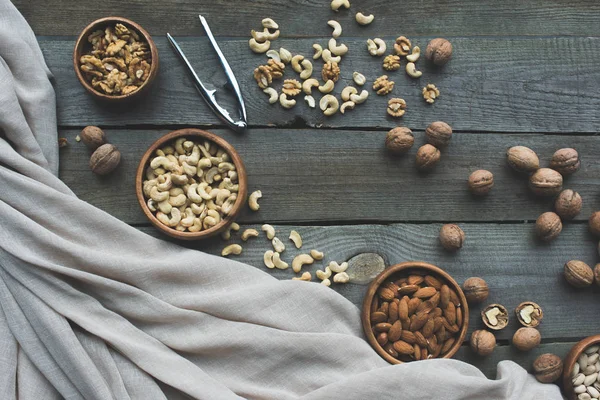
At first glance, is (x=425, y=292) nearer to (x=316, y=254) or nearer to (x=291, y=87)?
(x=316, y=254)

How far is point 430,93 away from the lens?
1354 mm

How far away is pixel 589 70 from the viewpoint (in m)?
1.39

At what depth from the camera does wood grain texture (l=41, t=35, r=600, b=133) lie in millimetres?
1324

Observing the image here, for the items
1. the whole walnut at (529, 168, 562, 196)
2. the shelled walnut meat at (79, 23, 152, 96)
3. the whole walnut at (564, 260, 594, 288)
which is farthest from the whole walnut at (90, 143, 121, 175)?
the whole walnut at (564, 260, 594, 288)

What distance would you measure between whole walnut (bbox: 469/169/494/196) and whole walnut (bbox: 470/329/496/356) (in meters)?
0.30

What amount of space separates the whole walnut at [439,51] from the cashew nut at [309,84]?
25 centimetres

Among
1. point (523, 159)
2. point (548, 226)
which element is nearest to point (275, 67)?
point (523, 159)

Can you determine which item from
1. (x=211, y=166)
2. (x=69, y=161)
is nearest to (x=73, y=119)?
(x=69, y=161)

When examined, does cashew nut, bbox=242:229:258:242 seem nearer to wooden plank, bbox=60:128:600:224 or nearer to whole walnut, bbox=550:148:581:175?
A: wooden plank, bbox=60:128:600:224

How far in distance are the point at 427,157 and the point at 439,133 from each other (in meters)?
0.06

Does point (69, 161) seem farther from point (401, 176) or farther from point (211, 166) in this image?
point (401, 176)

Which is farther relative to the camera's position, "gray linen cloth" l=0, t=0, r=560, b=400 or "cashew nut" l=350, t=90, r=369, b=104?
"cashew nut" l=350, t=90, r=369, b=104

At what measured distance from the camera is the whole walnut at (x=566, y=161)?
52.0 inches

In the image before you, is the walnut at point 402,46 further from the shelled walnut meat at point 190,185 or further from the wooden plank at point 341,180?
the shelled walnut meat at point 190,185
